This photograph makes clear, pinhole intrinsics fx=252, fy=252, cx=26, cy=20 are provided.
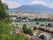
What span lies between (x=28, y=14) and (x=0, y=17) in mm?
6731

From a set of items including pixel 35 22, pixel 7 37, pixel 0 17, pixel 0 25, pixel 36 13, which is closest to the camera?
pixel 7 37

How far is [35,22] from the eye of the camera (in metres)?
10.8

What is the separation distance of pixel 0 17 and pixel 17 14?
225 inches

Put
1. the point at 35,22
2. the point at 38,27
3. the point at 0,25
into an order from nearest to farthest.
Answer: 1. the point at 0,25
2. the point at 38,27
3. the point at 35,22

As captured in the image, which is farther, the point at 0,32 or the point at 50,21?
the point at 50,21

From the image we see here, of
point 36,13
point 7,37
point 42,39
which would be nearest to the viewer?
point 7,37

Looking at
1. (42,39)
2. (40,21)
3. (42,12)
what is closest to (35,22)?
(40,21)

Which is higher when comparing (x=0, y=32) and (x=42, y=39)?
(x=0, y=32)

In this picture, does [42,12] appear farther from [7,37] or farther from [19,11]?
[7,37]

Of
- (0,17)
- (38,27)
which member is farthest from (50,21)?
(0,17)

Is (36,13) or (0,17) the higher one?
(0,17)

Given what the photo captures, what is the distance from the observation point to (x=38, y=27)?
1002 centimetres

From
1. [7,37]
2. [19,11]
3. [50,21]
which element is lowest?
[50,21]

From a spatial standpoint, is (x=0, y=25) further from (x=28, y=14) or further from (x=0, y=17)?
(x=28, y=14)
